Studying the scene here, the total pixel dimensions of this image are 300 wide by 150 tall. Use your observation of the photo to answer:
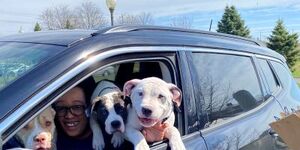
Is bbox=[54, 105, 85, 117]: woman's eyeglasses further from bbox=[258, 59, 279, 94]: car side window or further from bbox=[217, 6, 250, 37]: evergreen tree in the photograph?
bbox=[217, 6, 250, 37]: evergreen tree

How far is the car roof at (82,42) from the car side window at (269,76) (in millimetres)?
557

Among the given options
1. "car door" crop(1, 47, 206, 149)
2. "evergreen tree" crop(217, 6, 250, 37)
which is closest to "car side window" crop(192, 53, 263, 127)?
"car door" crop(1, 47, 206, 149)

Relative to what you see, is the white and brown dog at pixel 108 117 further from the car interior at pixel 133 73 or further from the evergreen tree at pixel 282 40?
the evergreen tree at pixel 282 40

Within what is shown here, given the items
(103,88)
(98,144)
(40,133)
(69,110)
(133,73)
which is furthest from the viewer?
(133,73)

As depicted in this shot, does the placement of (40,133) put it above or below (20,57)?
below

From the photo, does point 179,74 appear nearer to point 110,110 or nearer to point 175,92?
point 175,92

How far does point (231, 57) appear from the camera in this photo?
Result: 363 cm

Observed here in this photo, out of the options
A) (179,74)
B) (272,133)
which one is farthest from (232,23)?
(179,74)

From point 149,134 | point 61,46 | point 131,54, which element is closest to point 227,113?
point 149,134

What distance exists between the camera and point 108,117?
256 cm

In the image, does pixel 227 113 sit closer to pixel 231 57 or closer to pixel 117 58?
pixel 231 57

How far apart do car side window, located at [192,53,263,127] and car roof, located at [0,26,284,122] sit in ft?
0.36

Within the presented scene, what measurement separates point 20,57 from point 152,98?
71 centimetres

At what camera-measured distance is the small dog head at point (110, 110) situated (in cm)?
254
